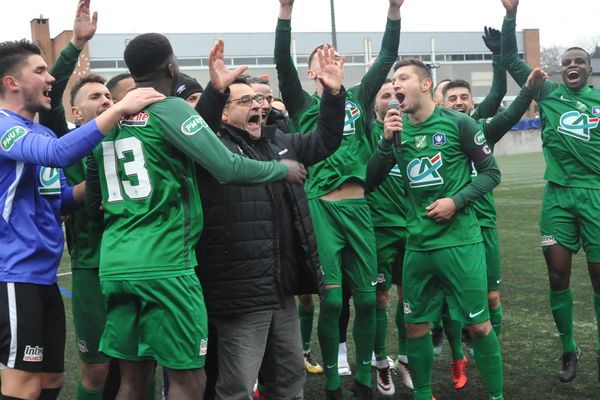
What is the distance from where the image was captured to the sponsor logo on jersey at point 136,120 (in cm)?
366

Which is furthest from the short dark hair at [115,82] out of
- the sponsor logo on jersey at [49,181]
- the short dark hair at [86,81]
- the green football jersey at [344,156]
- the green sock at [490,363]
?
the green sock at [490,363]

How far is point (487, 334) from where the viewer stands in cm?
507

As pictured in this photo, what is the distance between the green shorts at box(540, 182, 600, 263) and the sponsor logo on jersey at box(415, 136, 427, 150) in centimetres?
173

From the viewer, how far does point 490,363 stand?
505cm

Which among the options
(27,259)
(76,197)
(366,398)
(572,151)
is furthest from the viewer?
(572,151)

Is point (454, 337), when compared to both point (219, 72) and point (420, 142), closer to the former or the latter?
point (420, 142)

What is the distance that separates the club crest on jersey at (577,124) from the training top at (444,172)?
1.37 meters

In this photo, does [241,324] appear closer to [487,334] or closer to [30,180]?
[30,180]

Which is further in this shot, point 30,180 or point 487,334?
point 487,334

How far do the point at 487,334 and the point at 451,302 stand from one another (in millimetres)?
293

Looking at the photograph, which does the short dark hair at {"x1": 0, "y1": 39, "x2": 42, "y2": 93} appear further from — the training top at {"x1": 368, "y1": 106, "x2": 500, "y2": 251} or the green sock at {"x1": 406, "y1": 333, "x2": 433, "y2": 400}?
the green sock at {"x1": 406, "y1": 333, "x2": 433, "y2": 400}

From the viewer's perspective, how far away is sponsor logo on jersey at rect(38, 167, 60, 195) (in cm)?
419

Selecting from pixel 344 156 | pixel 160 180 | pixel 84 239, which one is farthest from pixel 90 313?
pixel 344 156

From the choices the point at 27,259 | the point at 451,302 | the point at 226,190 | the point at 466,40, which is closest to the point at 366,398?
the point at 451,302
